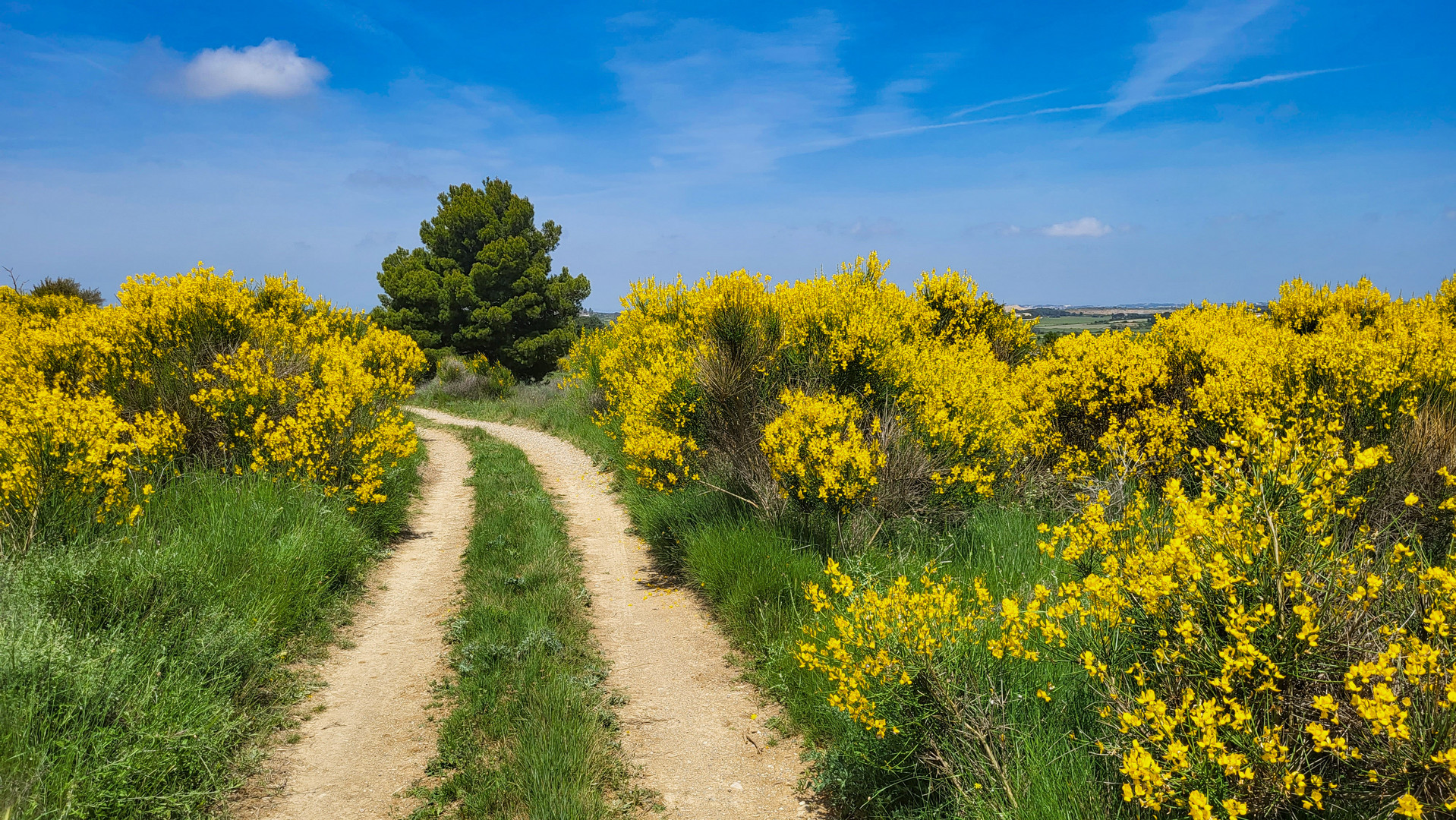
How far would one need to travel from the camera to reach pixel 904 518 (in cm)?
629

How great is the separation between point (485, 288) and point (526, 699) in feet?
80.4

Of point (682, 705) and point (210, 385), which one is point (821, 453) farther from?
point (210, 385)

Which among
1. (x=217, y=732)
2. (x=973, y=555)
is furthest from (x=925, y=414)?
(x=217, y=732)

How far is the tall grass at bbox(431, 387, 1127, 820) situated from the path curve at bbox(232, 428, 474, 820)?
89.2 inches

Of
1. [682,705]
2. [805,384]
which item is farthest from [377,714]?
[805,384]

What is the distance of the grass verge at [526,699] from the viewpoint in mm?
3625

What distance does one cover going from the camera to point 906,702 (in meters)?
3.22

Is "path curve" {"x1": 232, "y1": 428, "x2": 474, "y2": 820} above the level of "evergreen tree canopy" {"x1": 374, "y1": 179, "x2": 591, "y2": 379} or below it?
below

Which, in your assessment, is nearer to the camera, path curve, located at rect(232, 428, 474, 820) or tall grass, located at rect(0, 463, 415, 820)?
tall grass, located at rect(0, 463, 415, 820)

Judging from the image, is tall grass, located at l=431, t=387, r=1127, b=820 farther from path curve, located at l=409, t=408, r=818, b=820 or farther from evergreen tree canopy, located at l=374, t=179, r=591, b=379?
evergreen tree canopy, located at l=374, t=179, r=591, b=379

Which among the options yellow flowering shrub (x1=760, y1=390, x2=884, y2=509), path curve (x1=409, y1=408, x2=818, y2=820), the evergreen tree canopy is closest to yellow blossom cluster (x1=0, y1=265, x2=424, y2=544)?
path curve (x1=409, y1=408, x2=818, y2=820)

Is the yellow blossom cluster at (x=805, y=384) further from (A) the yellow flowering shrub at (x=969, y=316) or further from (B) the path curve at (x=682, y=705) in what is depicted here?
(A) the yellow flowering shrub at (x=969, y=316)

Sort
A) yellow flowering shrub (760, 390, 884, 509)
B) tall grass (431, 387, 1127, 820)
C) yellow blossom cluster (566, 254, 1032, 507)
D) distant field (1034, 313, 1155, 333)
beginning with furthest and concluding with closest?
distant field (1034, 313, 1155, 333)
yellow blossom cluster (566, 254, 1032, 507)
yellow flowering shrub (760, 390, 884, 509)
tall grass (431, 387, 1127, 820)

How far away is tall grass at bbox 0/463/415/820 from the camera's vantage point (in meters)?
3.18
